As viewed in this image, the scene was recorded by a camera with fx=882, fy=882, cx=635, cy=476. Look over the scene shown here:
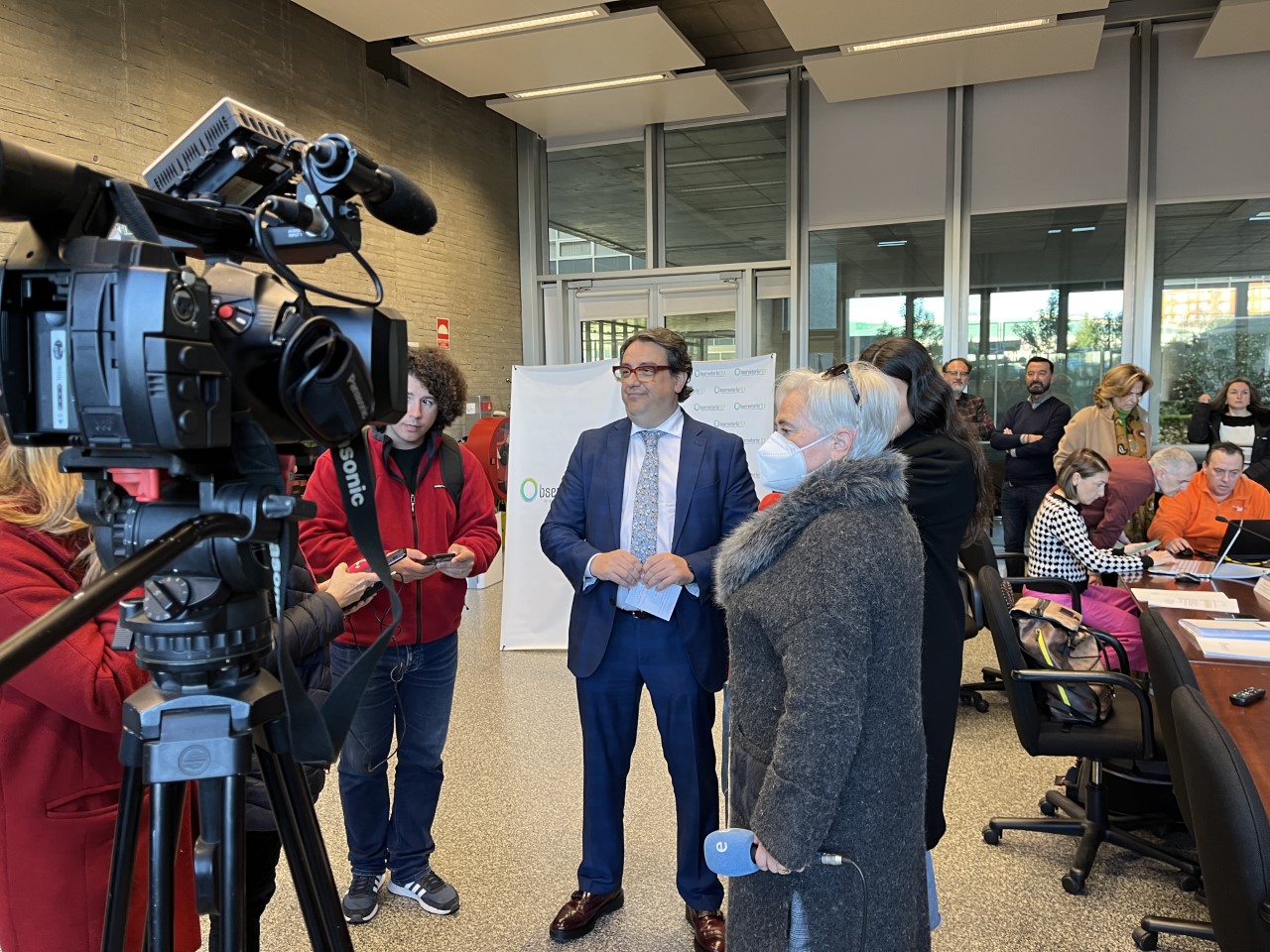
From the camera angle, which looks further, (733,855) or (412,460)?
(412,460)

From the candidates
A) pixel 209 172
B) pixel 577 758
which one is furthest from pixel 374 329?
pixel 577 758

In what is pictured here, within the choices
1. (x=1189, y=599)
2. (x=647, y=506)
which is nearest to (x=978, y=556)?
(x=1189, y=599)

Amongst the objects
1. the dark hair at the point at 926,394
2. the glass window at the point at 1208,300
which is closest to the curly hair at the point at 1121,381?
the glass window at the point at 1208,300

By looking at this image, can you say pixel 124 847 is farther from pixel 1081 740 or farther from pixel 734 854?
pixel 1081 740

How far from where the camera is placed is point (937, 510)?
6.81ft

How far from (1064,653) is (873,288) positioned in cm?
562

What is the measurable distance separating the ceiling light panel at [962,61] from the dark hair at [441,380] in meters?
5.33

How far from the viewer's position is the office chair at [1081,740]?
8.56 feet

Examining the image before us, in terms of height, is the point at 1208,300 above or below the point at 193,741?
above

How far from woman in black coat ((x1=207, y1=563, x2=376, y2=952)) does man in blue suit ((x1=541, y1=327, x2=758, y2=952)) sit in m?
0.76

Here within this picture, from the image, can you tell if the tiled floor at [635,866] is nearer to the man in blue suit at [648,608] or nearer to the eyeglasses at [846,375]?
the man in blue suit at [648,608]

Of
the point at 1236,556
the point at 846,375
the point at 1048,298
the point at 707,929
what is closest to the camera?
the point at 846,375

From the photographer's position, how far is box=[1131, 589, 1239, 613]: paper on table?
2.99m

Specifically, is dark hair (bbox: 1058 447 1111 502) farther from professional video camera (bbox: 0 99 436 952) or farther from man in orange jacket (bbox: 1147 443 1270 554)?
professional video camera (bbox: 0 99 436 952)
